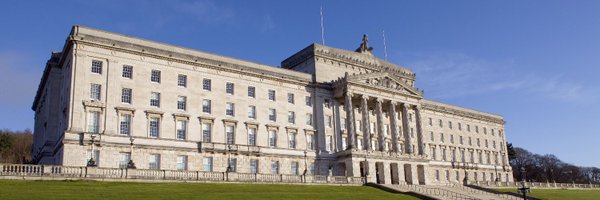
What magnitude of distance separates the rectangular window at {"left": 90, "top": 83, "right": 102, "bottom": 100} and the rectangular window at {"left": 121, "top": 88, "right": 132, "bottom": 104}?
248 centimetres

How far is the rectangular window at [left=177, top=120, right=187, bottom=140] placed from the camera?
64.9 metres

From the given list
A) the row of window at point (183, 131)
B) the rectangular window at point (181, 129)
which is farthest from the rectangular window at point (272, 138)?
the rectangular window at point (181, 129)

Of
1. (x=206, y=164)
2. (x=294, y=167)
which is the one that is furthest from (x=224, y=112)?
(x=294, y=167)

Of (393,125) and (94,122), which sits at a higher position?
(393,125)

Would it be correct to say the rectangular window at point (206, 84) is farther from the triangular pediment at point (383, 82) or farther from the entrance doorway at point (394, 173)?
the entrance doorway at point (394, 173)

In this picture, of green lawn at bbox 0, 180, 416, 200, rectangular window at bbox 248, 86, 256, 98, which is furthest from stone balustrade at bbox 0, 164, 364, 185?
rectangular window at bbox 248, 86, 256, 98

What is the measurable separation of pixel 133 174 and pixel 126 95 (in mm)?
13247

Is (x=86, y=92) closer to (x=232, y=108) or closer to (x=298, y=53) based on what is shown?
(x=232, y=108)

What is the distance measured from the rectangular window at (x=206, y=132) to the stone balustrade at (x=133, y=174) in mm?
9795

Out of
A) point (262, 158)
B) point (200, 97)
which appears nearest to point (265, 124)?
point (262, 158)

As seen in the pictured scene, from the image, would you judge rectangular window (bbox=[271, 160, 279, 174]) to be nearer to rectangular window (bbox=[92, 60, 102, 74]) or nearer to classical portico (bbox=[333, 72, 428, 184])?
classical portico (bbox=[333, 72, 428, 184])

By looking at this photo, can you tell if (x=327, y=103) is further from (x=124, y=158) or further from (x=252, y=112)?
(x=124, y=158)

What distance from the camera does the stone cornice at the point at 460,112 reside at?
99062 millimetres

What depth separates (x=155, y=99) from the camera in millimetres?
64188
